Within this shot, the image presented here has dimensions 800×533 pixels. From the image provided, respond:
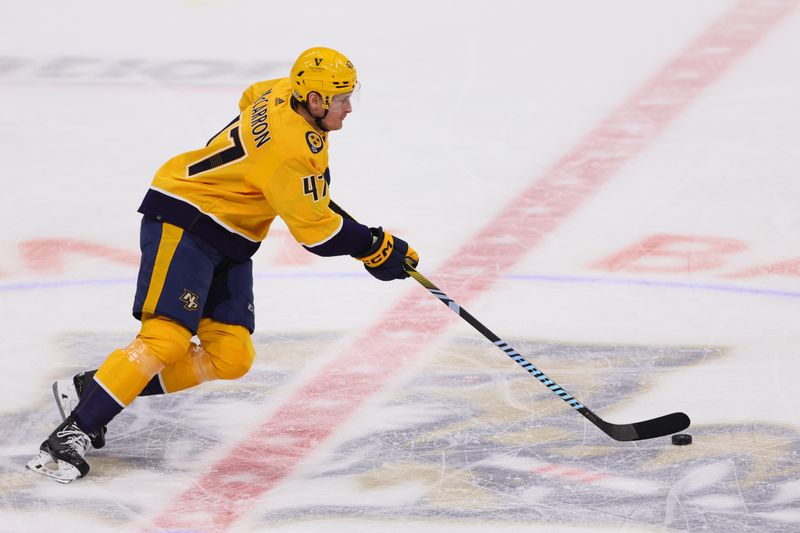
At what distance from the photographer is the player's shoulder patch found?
3686mm

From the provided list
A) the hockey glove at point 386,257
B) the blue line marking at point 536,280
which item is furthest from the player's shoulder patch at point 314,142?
the blue line marking at point 536,280

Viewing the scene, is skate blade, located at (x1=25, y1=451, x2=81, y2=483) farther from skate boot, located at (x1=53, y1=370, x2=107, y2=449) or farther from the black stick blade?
the black stick blade

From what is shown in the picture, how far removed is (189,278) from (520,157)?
8.68 feet

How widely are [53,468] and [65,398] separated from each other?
28cm

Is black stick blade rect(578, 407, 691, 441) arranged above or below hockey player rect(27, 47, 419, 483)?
below

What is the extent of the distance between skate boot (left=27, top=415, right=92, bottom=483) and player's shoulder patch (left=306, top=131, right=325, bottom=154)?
0.99 meters

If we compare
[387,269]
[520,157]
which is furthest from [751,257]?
[387,269]

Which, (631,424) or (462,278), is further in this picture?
(462,278)

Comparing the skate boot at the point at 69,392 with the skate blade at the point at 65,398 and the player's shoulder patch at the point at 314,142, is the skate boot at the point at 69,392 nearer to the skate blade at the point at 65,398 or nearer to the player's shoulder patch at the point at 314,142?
the skate blade at the point at 65,398

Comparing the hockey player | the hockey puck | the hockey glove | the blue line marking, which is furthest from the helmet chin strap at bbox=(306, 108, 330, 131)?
the blue line marking

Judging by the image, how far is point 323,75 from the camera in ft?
12.1

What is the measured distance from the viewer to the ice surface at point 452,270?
3.73 meters

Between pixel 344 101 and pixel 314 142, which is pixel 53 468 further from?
pixel 344 101

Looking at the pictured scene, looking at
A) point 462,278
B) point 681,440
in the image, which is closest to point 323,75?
point 681,440
